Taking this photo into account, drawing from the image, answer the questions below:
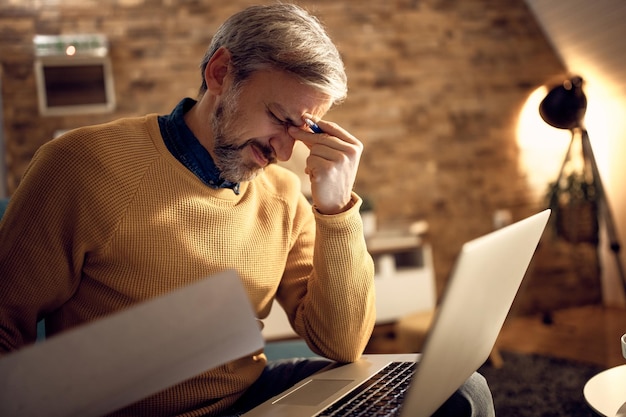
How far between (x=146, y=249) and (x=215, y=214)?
0.53 ft

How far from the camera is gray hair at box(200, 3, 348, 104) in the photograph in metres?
1.17

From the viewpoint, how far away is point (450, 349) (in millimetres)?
→ 774

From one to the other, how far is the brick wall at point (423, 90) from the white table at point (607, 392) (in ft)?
7.46

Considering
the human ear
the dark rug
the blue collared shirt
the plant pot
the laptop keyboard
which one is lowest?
the dark rug

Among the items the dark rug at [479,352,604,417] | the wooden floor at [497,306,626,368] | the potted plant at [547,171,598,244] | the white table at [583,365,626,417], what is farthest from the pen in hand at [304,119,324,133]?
the potted plant at [547,171,598,244]

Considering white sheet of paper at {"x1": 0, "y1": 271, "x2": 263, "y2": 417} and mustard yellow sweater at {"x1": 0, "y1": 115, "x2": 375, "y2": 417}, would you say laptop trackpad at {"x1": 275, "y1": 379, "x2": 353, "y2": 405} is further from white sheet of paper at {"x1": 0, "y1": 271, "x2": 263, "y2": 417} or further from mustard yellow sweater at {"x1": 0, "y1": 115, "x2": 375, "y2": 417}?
white sheet of paper at {"x1": 0, "y1": 271, "x2": 263, "y2": 417}

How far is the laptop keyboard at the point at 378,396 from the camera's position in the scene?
2.90ft

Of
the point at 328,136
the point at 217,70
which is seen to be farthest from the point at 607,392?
the point at 217,70

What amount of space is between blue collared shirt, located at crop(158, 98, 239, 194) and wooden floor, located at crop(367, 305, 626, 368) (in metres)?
2.17

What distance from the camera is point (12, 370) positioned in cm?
63

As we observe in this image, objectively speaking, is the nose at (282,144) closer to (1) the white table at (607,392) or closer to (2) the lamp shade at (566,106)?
(1) the white table at (607,392)

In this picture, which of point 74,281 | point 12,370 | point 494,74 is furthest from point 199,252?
point 494,74

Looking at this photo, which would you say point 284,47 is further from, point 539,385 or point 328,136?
point 539,385

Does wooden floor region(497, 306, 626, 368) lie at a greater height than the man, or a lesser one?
lesser
